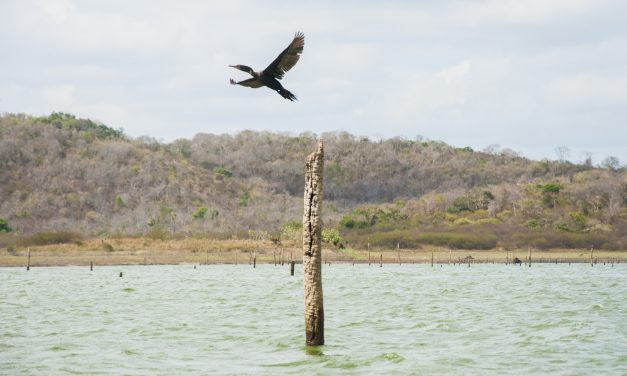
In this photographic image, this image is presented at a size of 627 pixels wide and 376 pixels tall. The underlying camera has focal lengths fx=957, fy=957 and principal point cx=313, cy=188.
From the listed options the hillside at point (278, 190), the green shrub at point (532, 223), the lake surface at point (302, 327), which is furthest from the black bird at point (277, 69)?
the green shrub at point (532, 223)

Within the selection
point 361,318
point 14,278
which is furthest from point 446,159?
point 361,318

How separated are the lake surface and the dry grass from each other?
64.1 feet

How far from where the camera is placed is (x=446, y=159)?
16162cm

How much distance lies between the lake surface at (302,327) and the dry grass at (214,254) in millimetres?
19540

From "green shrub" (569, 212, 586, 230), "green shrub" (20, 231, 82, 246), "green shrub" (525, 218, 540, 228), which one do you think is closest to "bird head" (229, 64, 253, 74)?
"green shrub" (20, 231, 82, 246)

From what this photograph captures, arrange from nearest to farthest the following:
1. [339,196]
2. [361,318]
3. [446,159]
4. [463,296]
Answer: [361,318], [463,296], [339,196], [446,159]

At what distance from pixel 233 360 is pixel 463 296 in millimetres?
23247

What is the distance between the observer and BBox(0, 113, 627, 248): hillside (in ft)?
340

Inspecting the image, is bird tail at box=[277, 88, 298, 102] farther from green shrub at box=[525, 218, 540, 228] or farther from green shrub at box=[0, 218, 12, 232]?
green shrub at box=[525, 218, 540, 228]

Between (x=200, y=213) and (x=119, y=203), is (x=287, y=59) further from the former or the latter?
(x=119, y=203)

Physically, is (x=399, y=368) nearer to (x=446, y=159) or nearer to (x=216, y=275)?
(x=216, y=275)

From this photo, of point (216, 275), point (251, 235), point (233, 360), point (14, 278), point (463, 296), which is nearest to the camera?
point (233, 360)

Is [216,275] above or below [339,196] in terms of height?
below

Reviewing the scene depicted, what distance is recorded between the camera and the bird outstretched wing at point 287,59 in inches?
834
